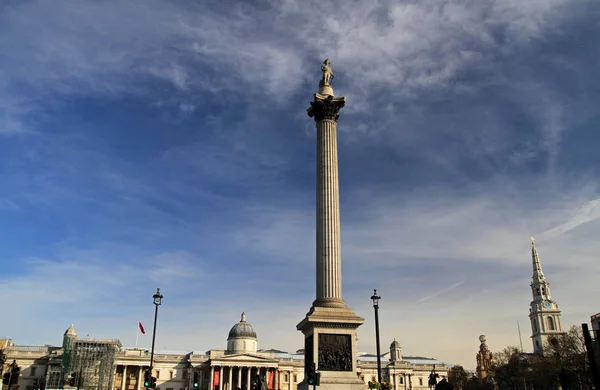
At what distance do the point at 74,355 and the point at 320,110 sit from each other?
74.8m

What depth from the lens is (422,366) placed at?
120 m

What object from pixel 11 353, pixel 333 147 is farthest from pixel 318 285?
pixel 11 353

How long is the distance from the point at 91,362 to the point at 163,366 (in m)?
15.4

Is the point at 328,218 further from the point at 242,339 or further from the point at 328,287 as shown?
the point at 242,339

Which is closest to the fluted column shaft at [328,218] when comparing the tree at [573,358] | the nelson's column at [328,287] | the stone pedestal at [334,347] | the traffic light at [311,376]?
the nelson's column at [328,287]

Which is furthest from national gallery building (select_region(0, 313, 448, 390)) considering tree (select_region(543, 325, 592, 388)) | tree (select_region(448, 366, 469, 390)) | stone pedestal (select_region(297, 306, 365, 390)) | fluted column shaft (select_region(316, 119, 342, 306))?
stone pedestal (select_region(297, 306, 365, 390))

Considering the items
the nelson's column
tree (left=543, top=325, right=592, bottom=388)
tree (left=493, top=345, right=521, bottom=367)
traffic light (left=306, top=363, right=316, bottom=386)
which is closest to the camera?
traffic light (left=306, top=363, right=316, bottom=386)

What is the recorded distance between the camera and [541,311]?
135 meters

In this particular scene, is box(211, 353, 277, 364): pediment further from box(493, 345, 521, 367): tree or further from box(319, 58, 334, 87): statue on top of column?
box(319, 58, 334, 87): statue on top of column

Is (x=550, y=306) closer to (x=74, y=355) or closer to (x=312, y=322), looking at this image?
(x=74, y=355)

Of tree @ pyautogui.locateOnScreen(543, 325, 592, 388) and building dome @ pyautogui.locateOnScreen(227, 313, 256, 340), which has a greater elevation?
building dome @ pyautogui.locateOnScreen(227, 313, 256, 340)

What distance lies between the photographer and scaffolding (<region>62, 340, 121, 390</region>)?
9619 cm

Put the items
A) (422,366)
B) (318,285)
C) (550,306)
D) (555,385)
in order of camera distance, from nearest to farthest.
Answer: (318,285)
(555,385)
(422,366)
(550,306)

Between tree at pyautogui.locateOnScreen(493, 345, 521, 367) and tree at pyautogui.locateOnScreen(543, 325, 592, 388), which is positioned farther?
tree at pyautogui.locateOnScreen(493, 345, 521, 367)
